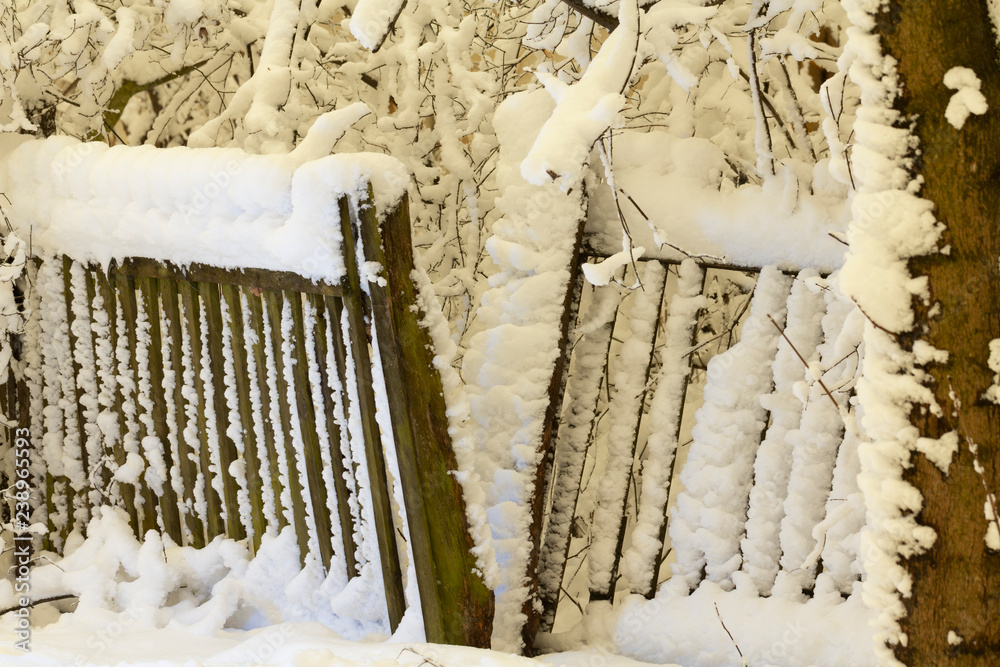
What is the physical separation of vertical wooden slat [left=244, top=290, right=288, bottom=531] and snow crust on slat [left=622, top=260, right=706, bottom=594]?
117 centimetres

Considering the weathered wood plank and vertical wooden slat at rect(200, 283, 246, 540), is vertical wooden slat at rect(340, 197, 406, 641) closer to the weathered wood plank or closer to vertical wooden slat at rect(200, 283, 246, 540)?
the weathered wood plank

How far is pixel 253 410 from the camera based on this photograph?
2455 mm

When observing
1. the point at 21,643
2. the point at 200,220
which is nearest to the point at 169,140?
the point at 200,220

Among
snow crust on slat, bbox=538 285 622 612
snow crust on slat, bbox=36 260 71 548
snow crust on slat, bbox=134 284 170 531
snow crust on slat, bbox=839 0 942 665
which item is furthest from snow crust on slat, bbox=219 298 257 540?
snow crust on slat, bbox=839 0 942 665

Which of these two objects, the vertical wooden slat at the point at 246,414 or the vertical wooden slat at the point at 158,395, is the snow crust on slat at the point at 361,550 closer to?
the vertical wooden slat at the point at 246,414

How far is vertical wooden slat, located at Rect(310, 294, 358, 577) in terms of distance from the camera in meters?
2.15

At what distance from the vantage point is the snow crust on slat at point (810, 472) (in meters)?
2.12

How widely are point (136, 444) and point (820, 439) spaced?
7.73ft

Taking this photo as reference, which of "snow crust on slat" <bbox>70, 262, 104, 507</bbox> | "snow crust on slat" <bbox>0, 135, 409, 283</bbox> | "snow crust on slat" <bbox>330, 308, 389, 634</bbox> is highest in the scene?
"snow crust on slat" <bbox>0, 135, 409, 283</bbox>

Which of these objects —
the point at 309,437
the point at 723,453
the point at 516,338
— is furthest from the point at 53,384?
the point at 723,453

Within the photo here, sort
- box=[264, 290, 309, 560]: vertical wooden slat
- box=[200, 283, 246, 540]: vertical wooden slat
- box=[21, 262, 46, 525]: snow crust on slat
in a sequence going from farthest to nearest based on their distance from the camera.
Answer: box=[21, 262, 46, 525]: snow crust on slat, box=[200, 283, 246, 540]: vertical wooden slat, box=[264, 290, 309, 560]: vertical wooden slat

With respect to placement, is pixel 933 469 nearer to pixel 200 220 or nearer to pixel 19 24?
pixel 200 220

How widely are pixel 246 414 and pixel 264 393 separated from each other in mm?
122

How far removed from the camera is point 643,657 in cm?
241
